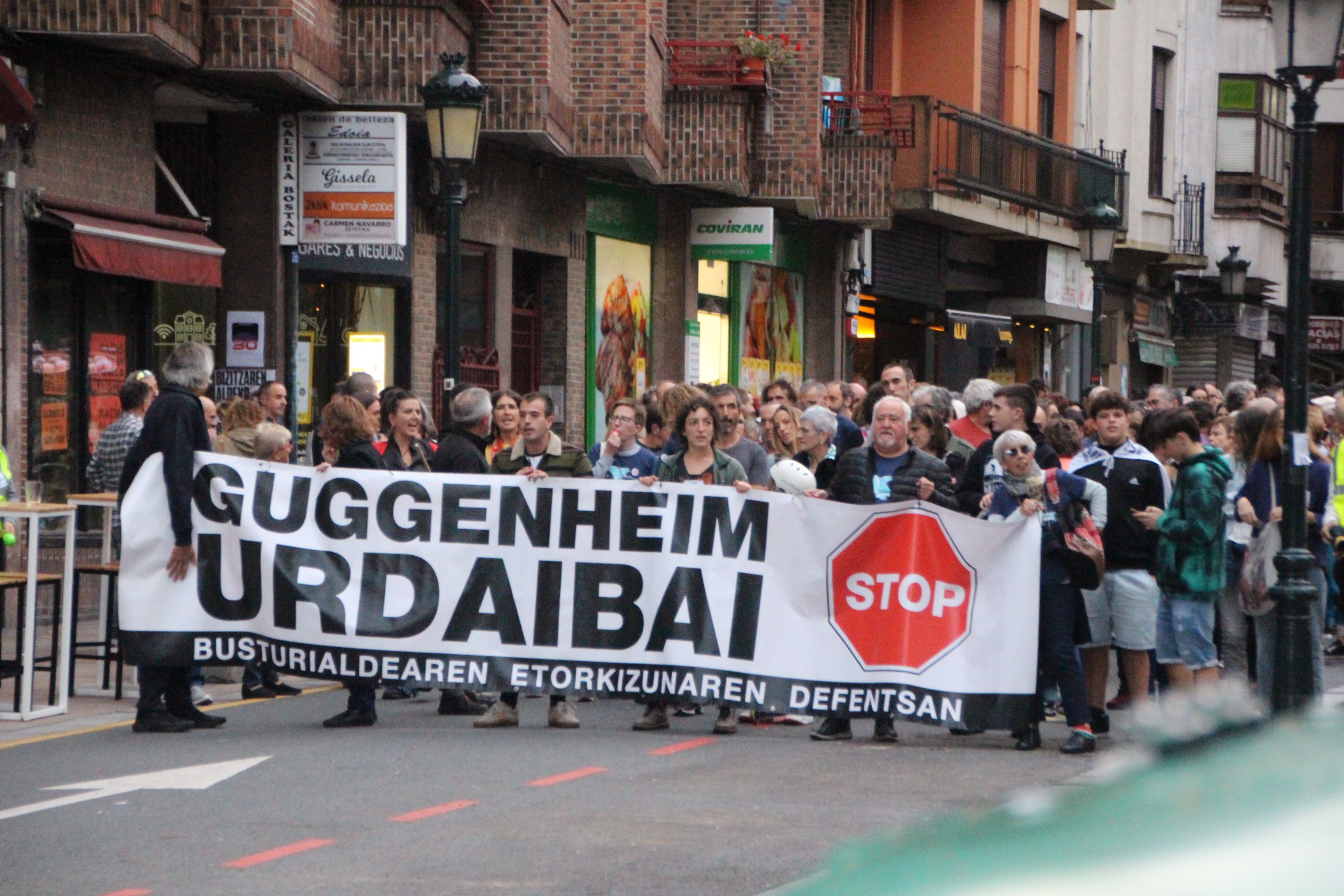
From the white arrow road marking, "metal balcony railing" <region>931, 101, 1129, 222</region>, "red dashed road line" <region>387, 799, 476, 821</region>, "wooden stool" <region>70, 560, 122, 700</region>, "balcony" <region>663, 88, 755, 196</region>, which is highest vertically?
"metal balcony railing" <region>931, 101, 1129, 222</region>

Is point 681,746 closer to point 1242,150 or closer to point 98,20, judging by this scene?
point 98,20

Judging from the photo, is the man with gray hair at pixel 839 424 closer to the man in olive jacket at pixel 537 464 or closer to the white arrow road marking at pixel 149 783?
the man in olive jacket at pixel 537 464

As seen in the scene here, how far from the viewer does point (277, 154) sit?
58.4ft

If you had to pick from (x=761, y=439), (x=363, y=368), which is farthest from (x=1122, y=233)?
(x=761, y=439)

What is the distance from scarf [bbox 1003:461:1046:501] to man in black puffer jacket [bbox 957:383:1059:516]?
0.37ft

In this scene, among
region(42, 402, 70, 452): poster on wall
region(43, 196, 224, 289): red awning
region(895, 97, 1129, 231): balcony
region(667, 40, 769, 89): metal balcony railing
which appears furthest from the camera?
region(895, 97, 1129, 231): balcony

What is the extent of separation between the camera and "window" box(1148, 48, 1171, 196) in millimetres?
39625

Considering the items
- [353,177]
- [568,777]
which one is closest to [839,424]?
[568,777]

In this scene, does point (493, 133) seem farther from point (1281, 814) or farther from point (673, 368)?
point (1281, 814)

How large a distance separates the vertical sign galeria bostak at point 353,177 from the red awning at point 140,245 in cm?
130

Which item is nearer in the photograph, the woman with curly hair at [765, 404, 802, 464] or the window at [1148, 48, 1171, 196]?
the woman with curly hair at [765, 404, 802, 464]

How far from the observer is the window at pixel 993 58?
31.8 metres

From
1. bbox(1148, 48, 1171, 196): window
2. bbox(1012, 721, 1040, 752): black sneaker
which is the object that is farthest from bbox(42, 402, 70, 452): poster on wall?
bbox(1148, 48, 1171, 196): window

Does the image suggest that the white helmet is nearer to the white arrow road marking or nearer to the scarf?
the scarf
